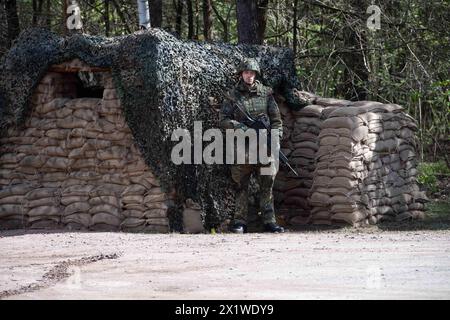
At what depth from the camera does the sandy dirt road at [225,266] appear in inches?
309

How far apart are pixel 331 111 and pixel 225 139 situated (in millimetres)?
1550

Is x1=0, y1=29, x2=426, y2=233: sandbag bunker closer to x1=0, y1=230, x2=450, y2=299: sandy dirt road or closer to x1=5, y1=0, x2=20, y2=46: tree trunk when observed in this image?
x1=0, y1=230, x2=450, y2=299: sandy dirt road

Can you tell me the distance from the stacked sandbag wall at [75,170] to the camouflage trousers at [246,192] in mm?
846

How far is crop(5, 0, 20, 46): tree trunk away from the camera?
57.7ft

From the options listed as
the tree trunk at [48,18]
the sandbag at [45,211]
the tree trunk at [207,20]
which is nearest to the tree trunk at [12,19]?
the tree trunk at [48,18]

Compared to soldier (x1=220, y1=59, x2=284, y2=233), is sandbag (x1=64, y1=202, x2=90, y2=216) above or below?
below

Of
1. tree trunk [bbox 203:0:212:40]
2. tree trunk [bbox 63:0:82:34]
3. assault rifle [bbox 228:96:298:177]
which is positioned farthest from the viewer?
tree trunk [bbox 203:0:212:40]

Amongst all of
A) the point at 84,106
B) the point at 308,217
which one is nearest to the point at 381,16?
the point at 308,217

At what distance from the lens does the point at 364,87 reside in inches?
658

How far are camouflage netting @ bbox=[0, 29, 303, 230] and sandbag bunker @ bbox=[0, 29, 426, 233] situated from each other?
1 centimetres

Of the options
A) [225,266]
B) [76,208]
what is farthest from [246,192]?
[225,266]

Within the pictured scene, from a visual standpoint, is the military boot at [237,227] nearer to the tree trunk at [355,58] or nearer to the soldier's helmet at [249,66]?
the soldier's helmet at [249,66]

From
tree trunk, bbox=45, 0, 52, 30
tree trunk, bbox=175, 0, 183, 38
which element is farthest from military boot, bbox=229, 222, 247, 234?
tree trunk, bbox=45, 0, 52, 30
